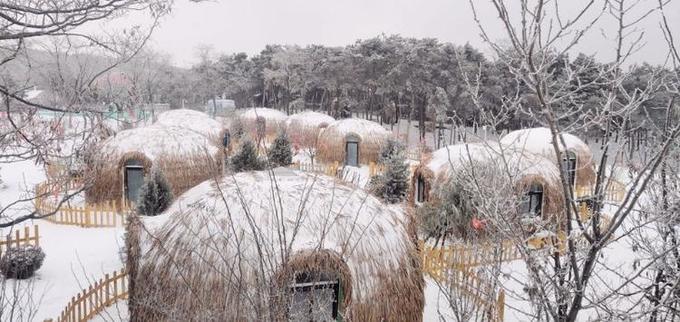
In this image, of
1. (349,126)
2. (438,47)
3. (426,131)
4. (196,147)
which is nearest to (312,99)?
(426,131)

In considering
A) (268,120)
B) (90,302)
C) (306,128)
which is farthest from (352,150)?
(90,302)

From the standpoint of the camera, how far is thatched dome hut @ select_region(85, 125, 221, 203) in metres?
15.6

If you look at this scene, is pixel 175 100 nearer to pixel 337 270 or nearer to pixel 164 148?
pixel 164 148

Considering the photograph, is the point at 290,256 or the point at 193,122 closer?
the point at 290,256

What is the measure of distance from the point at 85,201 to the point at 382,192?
10.0m

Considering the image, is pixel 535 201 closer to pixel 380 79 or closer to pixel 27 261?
pixel 27 261

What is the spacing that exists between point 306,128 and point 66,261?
21.2m

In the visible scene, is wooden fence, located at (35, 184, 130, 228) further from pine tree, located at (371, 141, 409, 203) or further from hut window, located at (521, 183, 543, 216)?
hut window, located at (521, 183, 543, 216)

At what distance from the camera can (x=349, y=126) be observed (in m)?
26.0

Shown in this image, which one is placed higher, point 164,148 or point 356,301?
point 164,148

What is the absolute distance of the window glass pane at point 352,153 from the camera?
84.7 feet

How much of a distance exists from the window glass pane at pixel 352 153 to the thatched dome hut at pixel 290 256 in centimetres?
1802

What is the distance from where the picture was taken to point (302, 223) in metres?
6.27

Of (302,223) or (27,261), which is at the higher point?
(302,223)
